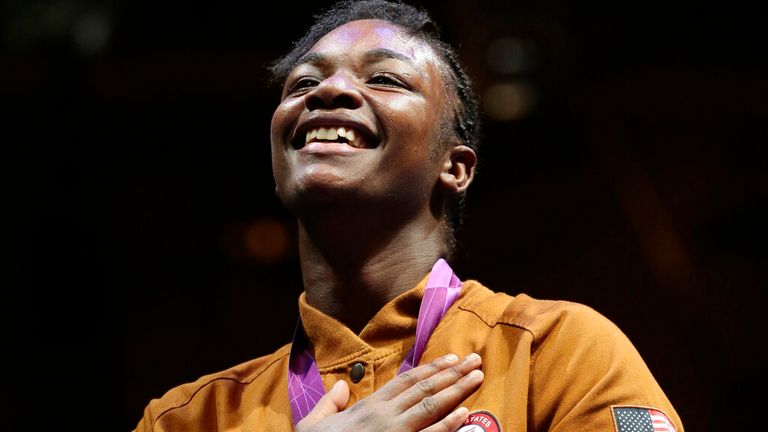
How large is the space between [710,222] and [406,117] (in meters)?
2.94

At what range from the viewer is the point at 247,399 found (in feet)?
7.32

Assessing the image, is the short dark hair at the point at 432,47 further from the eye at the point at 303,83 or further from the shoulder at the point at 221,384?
the shoulder at the point at 221,384

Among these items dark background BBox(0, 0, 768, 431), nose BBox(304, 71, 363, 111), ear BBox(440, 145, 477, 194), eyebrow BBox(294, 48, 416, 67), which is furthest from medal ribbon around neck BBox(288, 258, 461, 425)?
dark background BBox(0, 0, 768, 431)

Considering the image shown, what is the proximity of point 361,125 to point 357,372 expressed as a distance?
58cm

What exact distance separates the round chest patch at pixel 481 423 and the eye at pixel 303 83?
1011 millimetres

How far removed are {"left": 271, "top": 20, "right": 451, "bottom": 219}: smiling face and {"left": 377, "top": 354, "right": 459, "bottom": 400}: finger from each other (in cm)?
46

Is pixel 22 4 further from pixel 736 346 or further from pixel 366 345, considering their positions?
pixel 736 346

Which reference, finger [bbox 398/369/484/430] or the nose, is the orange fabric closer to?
finger [bbox 398/369/484/430]

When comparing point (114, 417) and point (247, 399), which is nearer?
point (247, 399)

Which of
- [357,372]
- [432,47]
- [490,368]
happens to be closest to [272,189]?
[432,47]

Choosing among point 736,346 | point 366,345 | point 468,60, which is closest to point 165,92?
point 468,60

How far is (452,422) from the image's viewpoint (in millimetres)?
1788

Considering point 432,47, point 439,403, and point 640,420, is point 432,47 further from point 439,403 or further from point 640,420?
point 640,420

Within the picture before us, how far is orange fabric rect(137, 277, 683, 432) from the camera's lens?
1.80 meters
